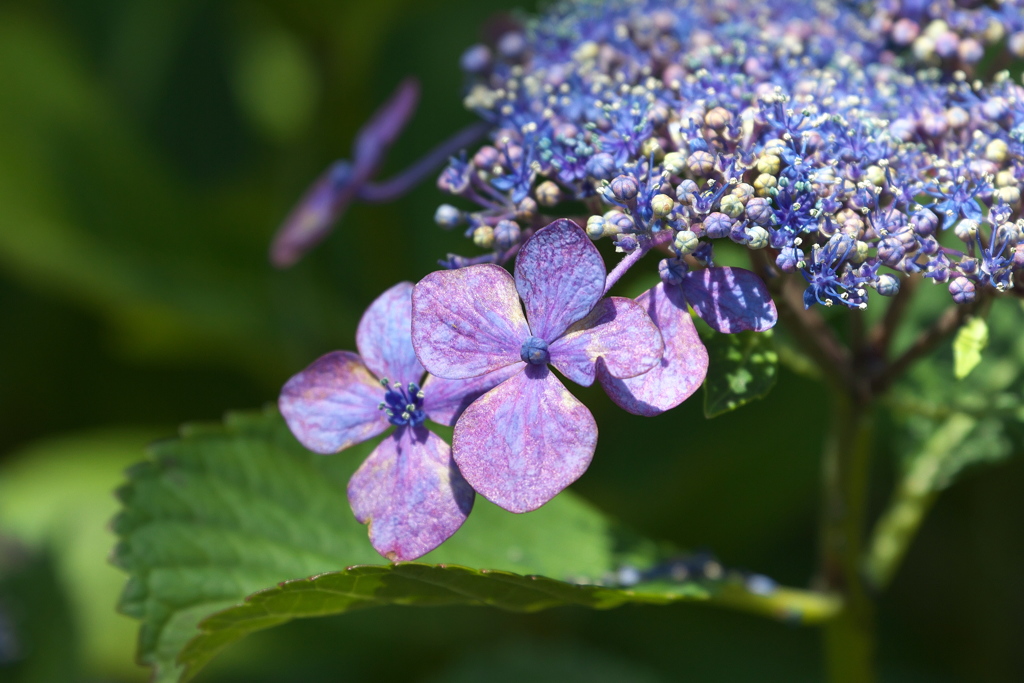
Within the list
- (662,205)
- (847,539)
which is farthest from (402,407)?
(847,539)

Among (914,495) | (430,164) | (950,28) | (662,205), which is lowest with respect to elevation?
(914,495)

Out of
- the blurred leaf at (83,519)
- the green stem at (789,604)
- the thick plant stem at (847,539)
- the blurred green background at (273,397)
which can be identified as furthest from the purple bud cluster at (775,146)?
the blurred leaf at (83,519)

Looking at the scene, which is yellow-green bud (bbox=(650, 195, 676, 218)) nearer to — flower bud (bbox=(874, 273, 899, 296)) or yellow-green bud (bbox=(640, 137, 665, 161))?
yellow-green bud (bbox=(640, 137, 665, 161))

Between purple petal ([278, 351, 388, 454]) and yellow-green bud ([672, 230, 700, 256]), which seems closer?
yellow-green bud ([672, 230, 700, 256])

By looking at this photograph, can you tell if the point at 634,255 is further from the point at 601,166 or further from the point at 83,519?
the point at 83,519

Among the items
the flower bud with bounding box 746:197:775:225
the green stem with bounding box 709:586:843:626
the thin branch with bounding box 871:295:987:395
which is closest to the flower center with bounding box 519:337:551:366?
the flower bud with bounding box 746:197:775:225

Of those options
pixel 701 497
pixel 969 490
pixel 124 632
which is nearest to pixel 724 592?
pixel 701 497
